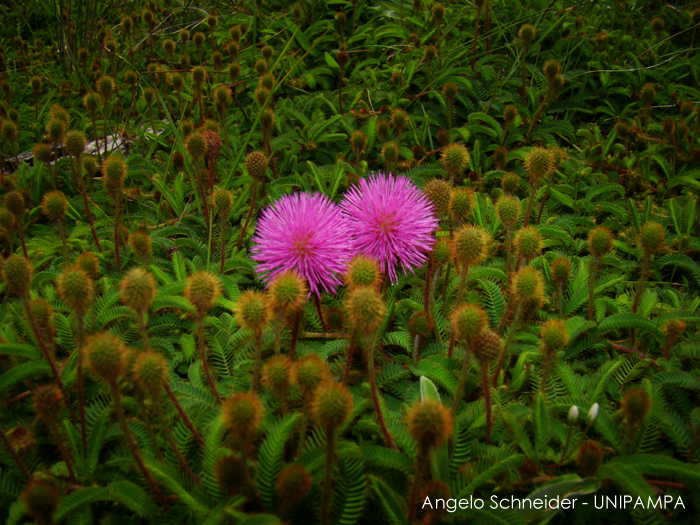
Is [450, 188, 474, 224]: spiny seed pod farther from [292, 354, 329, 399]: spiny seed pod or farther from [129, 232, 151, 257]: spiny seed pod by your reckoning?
[129, 232, 151, 257]: spiny seed pod

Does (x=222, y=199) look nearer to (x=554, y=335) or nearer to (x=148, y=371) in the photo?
(x=148, y=371)

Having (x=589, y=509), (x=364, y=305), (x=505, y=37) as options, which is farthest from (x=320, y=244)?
(x=505, y=37)

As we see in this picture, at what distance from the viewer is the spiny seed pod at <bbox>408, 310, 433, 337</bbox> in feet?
9.43

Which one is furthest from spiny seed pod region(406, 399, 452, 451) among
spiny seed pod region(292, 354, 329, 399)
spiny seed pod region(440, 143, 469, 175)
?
spiny seed pod region(440, 143, 469, 175)

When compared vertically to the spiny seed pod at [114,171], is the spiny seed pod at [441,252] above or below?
below

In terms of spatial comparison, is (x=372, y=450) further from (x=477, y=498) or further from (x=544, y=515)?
(x=544, y=515)

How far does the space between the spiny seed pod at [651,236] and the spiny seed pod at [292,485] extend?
234 cm

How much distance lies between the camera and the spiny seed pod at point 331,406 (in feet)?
5.85

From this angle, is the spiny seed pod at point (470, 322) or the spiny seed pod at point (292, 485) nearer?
the spiny seed pod at point (292, 485)

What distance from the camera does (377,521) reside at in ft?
7.02

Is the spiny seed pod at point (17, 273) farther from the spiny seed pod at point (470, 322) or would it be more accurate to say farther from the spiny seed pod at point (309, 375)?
the spiny seed pod at point (470, 322)

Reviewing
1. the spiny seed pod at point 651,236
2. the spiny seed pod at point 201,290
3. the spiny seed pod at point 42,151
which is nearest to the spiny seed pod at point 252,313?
the spiny seed pod at point 201,290

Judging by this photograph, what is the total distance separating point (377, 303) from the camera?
2.04 m

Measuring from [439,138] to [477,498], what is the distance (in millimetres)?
3327
